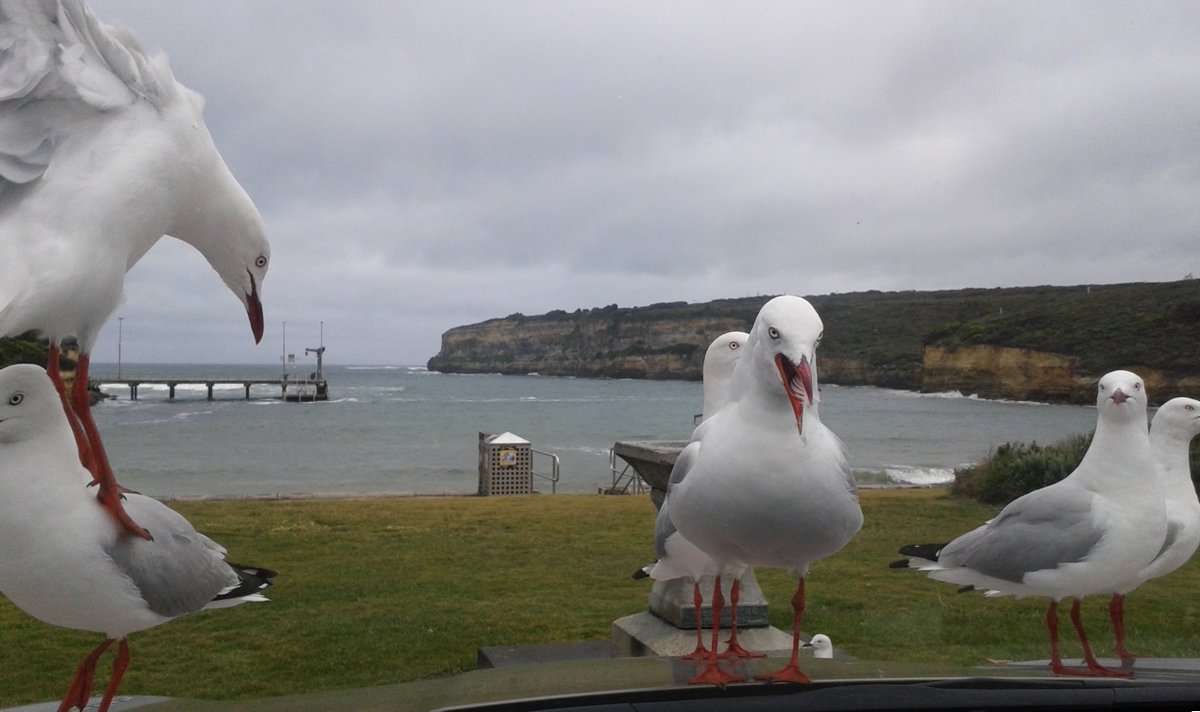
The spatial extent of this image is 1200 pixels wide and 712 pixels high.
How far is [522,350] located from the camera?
189 ft

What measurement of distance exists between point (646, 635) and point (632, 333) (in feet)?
74.1

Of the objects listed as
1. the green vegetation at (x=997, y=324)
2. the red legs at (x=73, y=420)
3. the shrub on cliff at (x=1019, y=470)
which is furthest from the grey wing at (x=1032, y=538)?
the shrub on cliff at (x=1019, y=470)

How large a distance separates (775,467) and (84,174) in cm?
205

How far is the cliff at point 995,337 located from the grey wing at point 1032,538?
5.07m

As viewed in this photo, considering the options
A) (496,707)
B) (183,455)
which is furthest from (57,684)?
(183,455)

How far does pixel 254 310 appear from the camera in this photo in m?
2.87

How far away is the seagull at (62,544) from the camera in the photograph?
226cm

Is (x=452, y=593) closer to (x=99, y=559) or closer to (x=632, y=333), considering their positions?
(x=99, y=559)

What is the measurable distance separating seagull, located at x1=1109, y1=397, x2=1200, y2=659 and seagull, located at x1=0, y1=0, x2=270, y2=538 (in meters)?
4.06

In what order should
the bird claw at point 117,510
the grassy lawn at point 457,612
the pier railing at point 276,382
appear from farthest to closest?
1. the pier railing at point 276,382
2. the grassy lawn at point 457,612
3. the bird claw at point 117,510

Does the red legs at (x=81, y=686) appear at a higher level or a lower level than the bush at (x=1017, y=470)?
higher

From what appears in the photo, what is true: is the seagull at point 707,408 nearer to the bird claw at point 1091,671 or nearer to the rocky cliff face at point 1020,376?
the bird claw at point 1091,671

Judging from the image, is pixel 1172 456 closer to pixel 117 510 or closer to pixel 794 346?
pixel 794 346

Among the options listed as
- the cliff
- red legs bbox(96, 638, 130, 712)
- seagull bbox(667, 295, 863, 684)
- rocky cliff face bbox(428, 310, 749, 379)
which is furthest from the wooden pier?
seagull bbox(667, 295, 863, 684)
